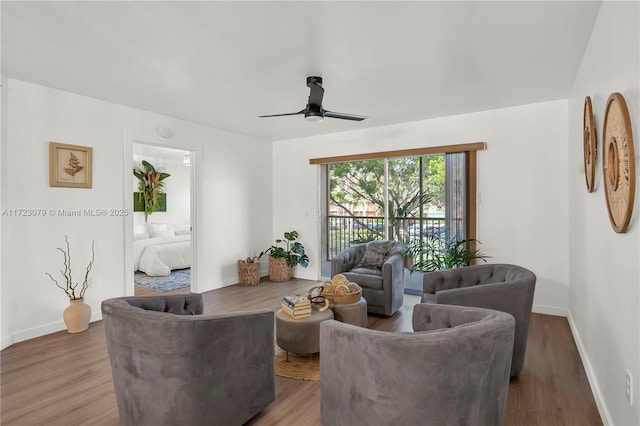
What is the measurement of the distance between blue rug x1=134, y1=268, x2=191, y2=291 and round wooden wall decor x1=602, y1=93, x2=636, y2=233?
5.18m

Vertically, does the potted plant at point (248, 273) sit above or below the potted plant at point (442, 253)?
below

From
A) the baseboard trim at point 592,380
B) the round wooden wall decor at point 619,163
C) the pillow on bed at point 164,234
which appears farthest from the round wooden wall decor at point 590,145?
the pillow on bed at point 164,234

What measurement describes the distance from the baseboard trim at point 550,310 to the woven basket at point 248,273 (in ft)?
12.4

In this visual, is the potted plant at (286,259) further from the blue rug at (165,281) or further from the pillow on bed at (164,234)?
the pillow on bed at (164,234)

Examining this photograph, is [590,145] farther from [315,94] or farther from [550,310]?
[550,310]

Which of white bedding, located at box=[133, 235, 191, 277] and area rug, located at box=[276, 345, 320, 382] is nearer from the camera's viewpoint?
area rug, located at box=[276, 345, 320, 382]

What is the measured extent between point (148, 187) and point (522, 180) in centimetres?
688

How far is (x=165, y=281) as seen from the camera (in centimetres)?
563

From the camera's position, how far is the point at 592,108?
2.38 m

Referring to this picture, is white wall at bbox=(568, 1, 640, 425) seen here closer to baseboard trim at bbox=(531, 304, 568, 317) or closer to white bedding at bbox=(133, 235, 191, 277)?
baseboard trim at bbox=(531, 304, 568, 317)

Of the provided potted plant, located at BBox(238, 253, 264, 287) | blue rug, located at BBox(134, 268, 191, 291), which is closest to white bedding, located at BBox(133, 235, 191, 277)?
blue rug, located at BBox(134, 268, 191, 291)

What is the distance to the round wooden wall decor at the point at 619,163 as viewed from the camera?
147cm

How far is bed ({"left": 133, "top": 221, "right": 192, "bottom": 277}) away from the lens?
5.92 m

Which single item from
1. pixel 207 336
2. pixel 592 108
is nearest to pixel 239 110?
pixel 207 336
